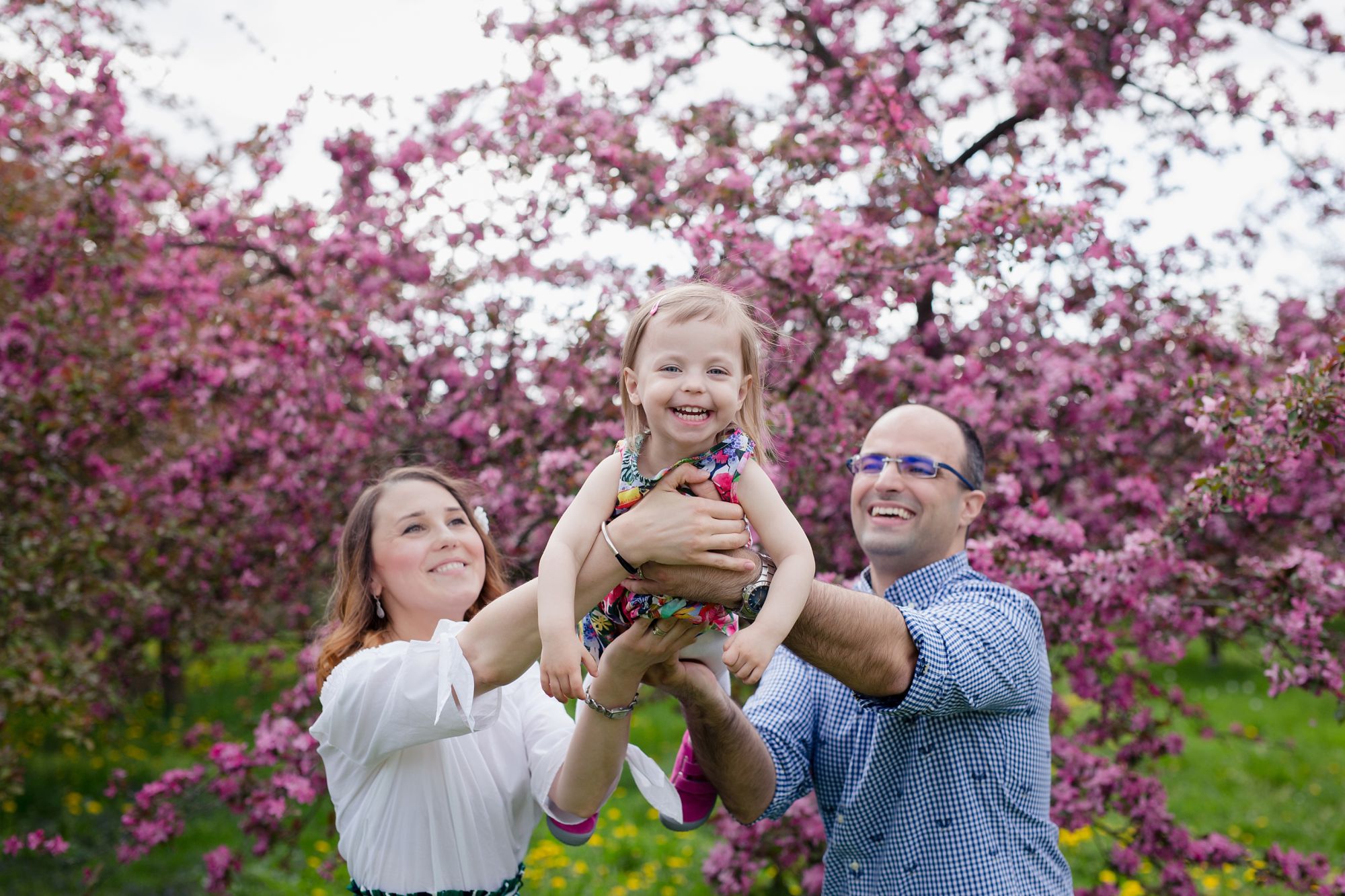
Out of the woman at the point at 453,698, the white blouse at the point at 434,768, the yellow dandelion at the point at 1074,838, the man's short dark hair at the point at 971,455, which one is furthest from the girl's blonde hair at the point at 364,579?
the yellow dandelion at the point at 1074,838

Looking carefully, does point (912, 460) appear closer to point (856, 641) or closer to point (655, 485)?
point (856, 641)

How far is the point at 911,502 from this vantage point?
2.63 metres

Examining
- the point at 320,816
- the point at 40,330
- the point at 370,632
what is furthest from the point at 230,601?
the point at 370,632

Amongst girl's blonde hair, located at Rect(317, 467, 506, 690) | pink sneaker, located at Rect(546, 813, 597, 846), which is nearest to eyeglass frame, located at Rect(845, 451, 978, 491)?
girl's blonde hair, located at Rect(317, 467, 506, 690)

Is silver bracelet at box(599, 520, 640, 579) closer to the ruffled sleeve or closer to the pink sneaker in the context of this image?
the ruffled sleeve

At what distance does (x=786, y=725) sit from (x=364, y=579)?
1079mm

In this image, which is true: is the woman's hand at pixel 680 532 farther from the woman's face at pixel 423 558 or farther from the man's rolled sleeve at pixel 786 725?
the man's rolled sleeve at pixel 786 725

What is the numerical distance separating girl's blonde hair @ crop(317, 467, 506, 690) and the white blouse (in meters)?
0.20

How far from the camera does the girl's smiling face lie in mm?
1841

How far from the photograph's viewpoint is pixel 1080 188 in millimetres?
4629

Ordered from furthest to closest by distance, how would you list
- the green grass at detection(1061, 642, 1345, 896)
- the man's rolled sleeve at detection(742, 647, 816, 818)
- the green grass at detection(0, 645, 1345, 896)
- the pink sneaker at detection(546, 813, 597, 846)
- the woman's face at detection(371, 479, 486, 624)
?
the green grass at detection(1061, 642, 1345, 896), the green grass at detection(0, 645, 1345, 896), the man's rolled sleeve at detection(742, 647, 816, 818), the woman's face at detection(371, 479, 486, 624), the pink sneaker at detection(546, 813, 597, 846)

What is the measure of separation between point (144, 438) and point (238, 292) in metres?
0.91

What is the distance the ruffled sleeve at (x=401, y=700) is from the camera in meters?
1.96

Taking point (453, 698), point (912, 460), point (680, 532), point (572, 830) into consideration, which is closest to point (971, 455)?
point (912, 460)
